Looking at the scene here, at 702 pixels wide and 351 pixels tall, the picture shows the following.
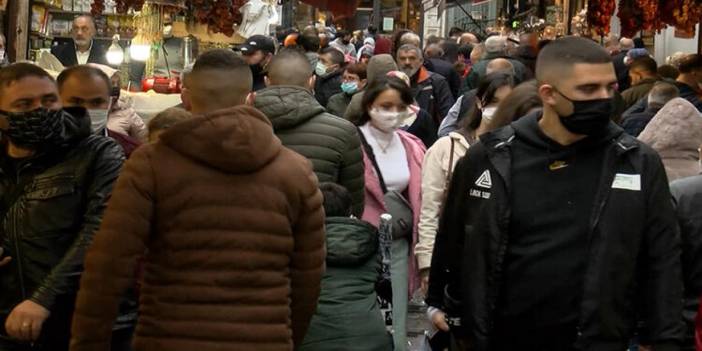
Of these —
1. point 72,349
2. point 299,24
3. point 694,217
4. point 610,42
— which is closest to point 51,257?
point 72,349

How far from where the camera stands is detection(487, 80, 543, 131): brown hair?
6.62 meters

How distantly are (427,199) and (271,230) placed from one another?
362 centimetres

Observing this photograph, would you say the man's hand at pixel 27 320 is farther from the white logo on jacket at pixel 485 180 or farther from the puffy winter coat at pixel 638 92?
the puffy winter coat at pixel 638 92

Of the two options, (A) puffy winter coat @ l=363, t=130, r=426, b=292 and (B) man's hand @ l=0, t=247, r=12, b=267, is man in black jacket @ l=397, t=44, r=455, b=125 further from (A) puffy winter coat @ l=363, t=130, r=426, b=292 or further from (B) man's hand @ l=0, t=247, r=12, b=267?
(B) man's hand @ l=0, t=247, r=12, b=267

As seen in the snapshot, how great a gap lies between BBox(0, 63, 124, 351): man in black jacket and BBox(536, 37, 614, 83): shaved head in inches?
80.2

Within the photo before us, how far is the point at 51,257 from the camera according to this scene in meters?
5.61

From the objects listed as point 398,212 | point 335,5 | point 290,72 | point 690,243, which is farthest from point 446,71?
point 690,243

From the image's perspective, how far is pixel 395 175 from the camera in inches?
335

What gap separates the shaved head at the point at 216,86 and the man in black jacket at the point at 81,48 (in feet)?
30.2

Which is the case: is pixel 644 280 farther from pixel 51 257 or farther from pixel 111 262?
pixel 51 257

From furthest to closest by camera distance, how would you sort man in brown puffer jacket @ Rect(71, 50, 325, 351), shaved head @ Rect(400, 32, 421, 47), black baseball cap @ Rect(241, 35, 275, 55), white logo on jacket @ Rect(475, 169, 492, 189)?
shaved head @ Rect(400, 32, 421, 47)
black baseball cap @ Rect(241, 35, 275, 55)
white logo on jacket @ Rect(475, 169, 492, 189)
man in brown puffer jacket @ Rect(71, 50, 325, 351)

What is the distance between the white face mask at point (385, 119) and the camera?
862 centimetres

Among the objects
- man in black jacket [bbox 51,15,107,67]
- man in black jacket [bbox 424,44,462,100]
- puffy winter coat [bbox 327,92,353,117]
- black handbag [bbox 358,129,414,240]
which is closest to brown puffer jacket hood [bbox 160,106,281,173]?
black handbag [bbox 358,129,414,240]

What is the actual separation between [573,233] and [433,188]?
294 centimetres
